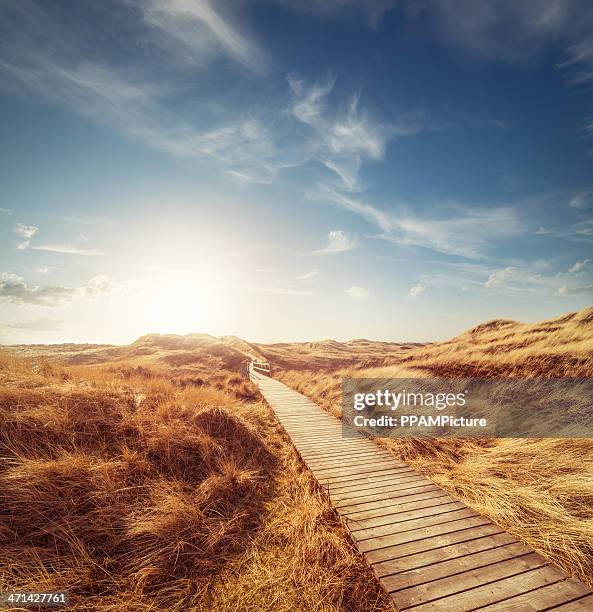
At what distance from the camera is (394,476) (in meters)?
5.71

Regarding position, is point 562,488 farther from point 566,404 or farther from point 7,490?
point 7,490

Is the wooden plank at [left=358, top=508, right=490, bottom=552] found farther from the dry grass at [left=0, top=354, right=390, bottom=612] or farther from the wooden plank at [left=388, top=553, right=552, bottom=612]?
the wooden plank at [left=388, top=553, right=552, bottom=612]

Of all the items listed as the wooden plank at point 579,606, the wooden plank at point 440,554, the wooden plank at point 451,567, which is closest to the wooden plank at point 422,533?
the wooden plank at point 440,554

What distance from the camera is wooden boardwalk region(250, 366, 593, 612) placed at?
3047 millimetres

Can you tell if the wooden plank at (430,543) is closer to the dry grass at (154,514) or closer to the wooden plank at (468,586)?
the dry grass at (154,514)

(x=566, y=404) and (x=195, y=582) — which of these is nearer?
(x=195, y=582)

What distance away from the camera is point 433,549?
3.73 m

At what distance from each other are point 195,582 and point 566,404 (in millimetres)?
8871

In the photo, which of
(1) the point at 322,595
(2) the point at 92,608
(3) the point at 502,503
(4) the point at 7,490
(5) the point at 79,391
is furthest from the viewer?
(5) the point at 79,391

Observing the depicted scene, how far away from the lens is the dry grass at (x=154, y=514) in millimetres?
3426

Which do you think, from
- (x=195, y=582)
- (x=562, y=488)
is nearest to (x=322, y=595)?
(x=195, y=582)

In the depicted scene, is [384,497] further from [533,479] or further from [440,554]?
[533,479]

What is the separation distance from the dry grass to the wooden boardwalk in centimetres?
32

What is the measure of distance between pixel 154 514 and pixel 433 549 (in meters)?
3.81
